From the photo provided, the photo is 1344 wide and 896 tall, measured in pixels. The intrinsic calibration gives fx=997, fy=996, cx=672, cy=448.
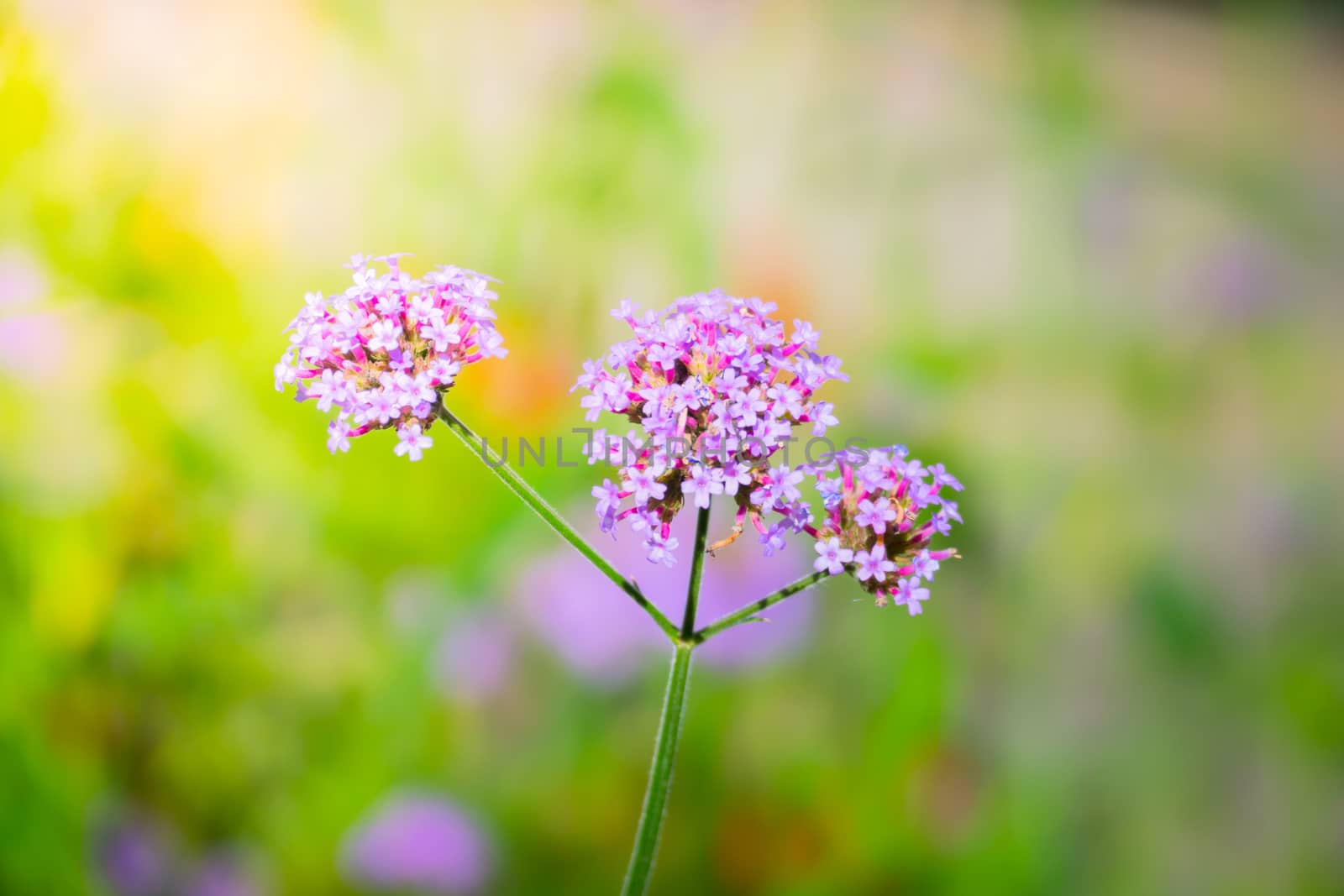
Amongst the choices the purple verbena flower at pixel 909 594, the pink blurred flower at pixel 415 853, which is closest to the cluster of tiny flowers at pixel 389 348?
the purple verbena flower at pixel 909 594

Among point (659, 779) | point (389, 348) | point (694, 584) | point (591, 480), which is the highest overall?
point (591, 480)

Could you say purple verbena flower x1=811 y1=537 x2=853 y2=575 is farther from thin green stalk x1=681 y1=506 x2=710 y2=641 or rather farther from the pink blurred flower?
the pink blurred flower

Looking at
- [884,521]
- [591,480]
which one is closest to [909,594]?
[884,521]

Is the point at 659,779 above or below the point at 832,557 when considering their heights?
below

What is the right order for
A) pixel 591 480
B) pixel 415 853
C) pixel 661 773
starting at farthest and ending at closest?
pixel 591 480 → pixel 415 853 → pixel 661 773

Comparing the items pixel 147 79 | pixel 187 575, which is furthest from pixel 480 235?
pixel 187 575

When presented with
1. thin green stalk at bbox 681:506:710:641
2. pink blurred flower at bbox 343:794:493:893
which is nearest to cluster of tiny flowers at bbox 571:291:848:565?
thin green stalk at bbox 681:506:710:641

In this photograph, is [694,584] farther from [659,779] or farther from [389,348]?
[389,348]
